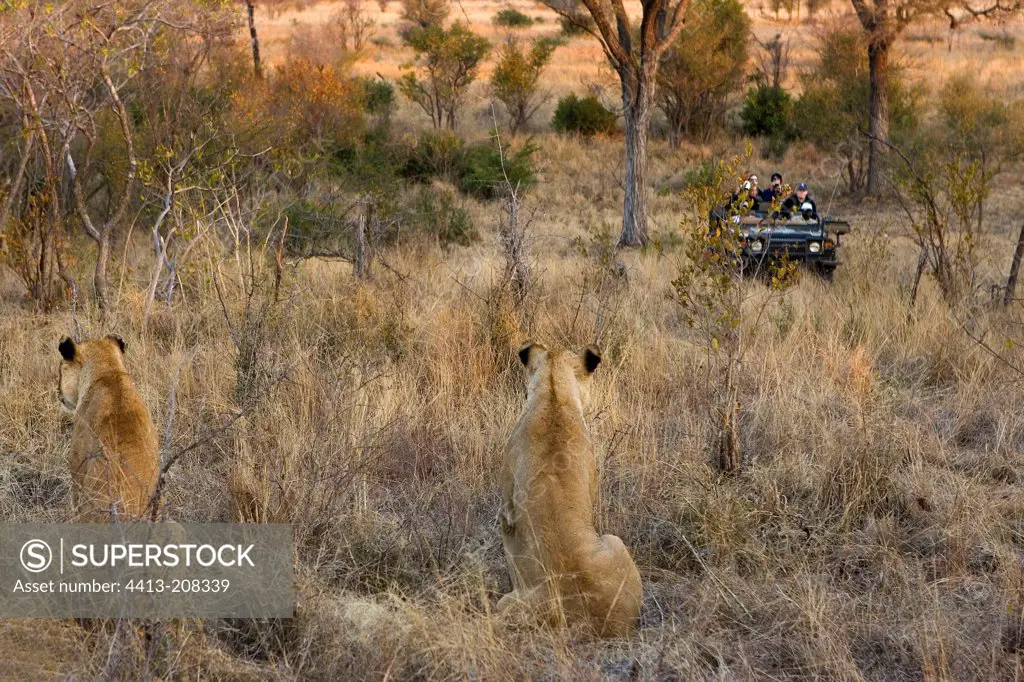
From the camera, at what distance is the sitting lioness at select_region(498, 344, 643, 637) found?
377cm

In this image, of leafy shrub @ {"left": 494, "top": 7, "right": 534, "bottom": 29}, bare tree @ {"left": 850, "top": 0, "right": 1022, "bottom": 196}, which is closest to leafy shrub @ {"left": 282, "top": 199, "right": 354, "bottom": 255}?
bare tree @ {"left": 850, "top": 0, "right": 1022, "bottom": 196}

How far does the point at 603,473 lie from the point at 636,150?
10181 millimetres

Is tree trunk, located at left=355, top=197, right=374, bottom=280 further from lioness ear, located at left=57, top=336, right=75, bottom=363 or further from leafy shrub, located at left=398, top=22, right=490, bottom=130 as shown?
leafy shrub, located at left=398, top=22, right=490, bottom=130

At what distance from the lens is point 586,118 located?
84.2 ft

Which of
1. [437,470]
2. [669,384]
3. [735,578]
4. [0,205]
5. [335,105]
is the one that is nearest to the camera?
[735,578]

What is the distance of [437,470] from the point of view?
565cm

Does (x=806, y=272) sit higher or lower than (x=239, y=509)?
lower

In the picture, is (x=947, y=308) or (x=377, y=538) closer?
(x=377, y=538)

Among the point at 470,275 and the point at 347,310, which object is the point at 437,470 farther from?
the point at 470,275

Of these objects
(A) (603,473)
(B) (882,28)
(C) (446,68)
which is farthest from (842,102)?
(A) (603,473)

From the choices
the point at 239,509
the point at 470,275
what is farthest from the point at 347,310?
the point at 239,509

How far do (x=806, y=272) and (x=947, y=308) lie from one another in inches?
104

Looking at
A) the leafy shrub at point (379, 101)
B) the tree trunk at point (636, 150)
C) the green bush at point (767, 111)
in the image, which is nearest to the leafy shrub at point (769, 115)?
the green bush at point (767, 111)

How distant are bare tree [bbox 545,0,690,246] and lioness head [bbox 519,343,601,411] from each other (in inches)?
Answer: 402
